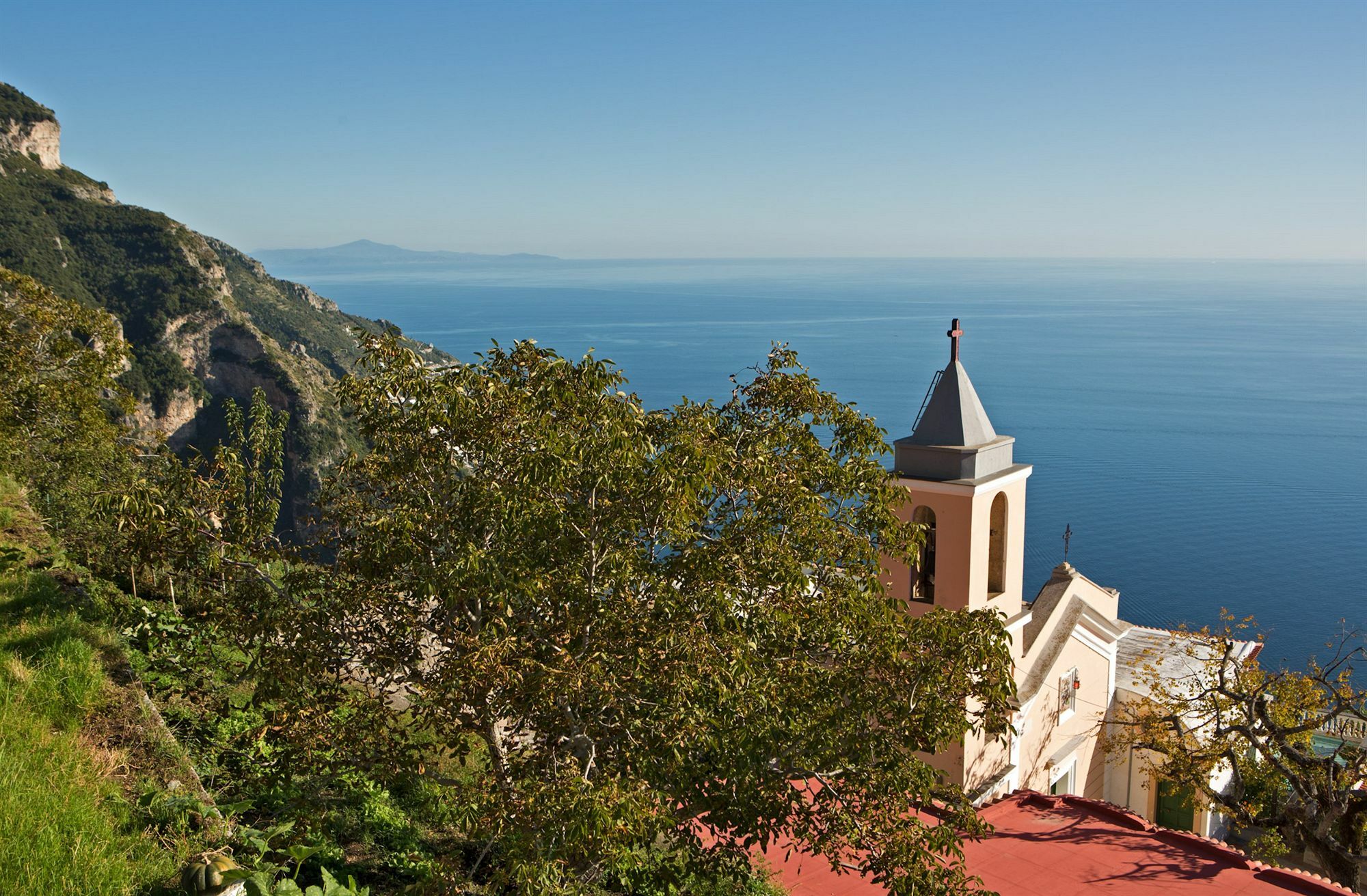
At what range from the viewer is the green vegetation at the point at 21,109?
7088 cm

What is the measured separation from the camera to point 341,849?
6.67 m

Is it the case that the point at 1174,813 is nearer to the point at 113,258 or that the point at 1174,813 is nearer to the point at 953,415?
the point at 953,415

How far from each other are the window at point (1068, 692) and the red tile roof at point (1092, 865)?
2.16 meters

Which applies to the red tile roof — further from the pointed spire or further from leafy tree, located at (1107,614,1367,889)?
the pointed spire

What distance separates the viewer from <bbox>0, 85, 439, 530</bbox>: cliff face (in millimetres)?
54875

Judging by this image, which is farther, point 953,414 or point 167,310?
point 167,310

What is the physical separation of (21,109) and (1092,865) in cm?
8631

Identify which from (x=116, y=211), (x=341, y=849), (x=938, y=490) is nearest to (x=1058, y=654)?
(x=938, y=490)

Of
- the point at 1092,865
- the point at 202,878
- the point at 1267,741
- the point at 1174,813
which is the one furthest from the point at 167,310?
the point at 202,878

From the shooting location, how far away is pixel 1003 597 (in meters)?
13.5

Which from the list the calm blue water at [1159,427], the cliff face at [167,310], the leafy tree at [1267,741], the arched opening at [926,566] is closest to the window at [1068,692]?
the leafy tree at [1267,741]

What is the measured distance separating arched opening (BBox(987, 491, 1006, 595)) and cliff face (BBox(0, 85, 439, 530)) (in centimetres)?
4383

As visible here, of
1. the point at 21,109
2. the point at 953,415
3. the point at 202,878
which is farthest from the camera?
the point at 21,109

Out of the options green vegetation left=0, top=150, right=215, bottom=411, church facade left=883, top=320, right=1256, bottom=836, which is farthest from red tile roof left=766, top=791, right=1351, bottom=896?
green vegetation left=0, top=150, right=215, bottom=411
